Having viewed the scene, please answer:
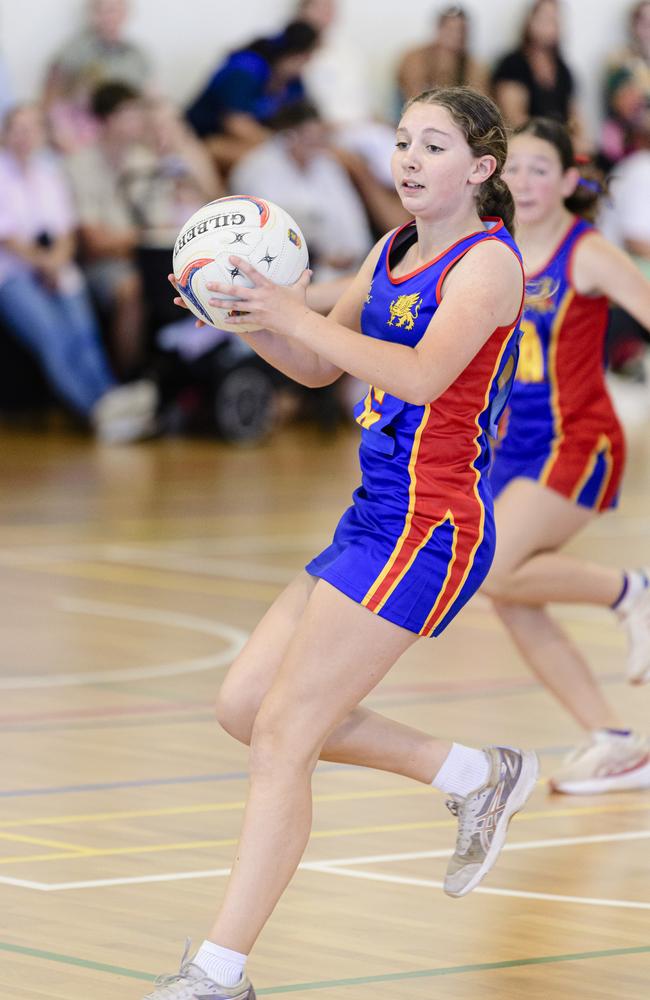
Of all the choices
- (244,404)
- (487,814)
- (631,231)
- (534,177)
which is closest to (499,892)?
(487,814)

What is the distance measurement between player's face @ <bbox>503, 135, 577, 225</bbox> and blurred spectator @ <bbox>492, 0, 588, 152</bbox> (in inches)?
397

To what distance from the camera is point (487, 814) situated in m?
4.04

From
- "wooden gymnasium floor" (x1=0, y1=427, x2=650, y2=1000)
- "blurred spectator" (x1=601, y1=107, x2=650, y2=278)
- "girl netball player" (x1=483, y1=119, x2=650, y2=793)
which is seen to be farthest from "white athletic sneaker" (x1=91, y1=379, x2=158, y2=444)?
"girl netball player" (x1=483, y1=119, x2=650, y2=793)

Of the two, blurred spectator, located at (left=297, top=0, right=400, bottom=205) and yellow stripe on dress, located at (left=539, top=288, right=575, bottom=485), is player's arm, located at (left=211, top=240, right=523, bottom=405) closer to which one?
yellow stripe on dress, located at (left=539, top=288, right=575, bottom=485)

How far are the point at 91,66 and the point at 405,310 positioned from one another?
34.0 feet

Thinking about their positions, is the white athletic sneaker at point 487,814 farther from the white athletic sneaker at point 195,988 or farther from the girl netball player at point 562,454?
the girl netball player at point 562,454

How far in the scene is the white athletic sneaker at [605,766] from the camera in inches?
209

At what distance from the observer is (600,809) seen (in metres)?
5.17

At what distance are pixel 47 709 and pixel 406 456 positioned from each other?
2.68 metres

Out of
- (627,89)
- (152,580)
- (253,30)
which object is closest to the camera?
(152,580)

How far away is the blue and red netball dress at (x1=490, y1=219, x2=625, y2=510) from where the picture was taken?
551cm

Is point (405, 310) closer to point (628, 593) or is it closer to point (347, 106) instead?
point (628, 593)

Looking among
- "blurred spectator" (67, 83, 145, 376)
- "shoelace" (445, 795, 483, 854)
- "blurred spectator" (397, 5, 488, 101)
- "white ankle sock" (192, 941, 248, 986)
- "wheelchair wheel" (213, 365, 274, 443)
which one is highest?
"blurred spectator" (397, 5, 488, 101)

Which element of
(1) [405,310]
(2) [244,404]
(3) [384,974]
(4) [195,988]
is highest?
(2) [244,404]
